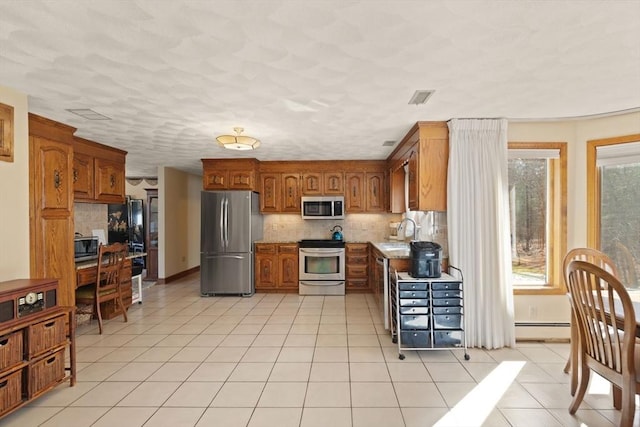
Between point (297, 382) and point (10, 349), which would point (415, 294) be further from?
point (10, 349)

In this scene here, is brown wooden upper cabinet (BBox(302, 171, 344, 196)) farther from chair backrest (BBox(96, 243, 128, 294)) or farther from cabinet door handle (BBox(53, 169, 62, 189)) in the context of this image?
cabinet door handle (BBox(53, 169, 62, 189))

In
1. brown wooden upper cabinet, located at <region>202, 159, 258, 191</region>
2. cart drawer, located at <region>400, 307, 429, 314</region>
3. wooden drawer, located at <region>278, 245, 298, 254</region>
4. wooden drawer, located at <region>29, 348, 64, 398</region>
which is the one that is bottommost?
wooden drawer, located at <region>29, 348, 64, 398</region>

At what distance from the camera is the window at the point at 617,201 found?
334 cm

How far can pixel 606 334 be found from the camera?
6.57ft

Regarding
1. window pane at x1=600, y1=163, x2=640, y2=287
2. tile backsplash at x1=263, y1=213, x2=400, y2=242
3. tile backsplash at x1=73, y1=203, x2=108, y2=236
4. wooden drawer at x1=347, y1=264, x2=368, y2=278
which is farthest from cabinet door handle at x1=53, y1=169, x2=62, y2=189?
window pane at x1=600, y1=163, x2=640, y2=287

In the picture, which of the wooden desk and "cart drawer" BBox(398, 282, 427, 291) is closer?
"cart drawer" BBox(398, 282, 427, 291)

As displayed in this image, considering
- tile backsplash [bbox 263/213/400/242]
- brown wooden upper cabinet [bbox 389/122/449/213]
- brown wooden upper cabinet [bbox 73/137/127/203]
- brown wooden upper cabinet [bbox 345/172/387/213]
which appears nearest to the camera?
brown wooden upper cabinet [bbox 389/122/449/213]

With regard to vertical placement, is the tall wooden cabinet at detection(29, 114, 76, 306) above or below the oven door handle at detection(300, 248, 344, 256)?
above

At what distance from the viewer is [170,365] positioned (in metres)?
3.00

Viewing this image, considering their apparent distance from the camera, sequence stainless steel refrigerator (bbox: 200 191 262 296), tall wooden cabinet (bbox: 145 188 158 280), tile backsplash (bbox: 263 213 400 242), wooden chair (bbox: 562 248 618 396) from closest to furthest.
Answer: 1. wooden chair (bbox: 562 248 618 396)
2. stainless steel refrigerator (bbox: 200 191 262 296)
3. tile backsplash (bbox: 263 213 400 242)
4. tall wooden cabinet (bbox: 145 188 158 280)

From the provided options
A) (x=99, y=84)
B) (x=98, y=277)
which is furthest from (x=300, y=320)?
(x=99, y=84)

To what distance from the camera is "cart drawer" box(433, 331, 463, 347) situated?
126 inches

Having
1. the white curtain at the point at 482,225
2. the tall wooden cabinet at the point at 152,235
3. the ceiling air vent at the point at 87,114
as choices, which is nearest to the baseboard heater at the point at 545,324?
the white curtain at the point at 482,225

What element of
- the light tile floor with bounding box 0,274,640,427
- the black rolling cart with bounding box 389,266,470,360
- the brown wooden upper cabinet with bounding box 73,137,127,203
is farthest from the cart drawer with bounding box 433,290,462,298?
the brown wooden upper cabinet with bounding box 73,137,127,203
